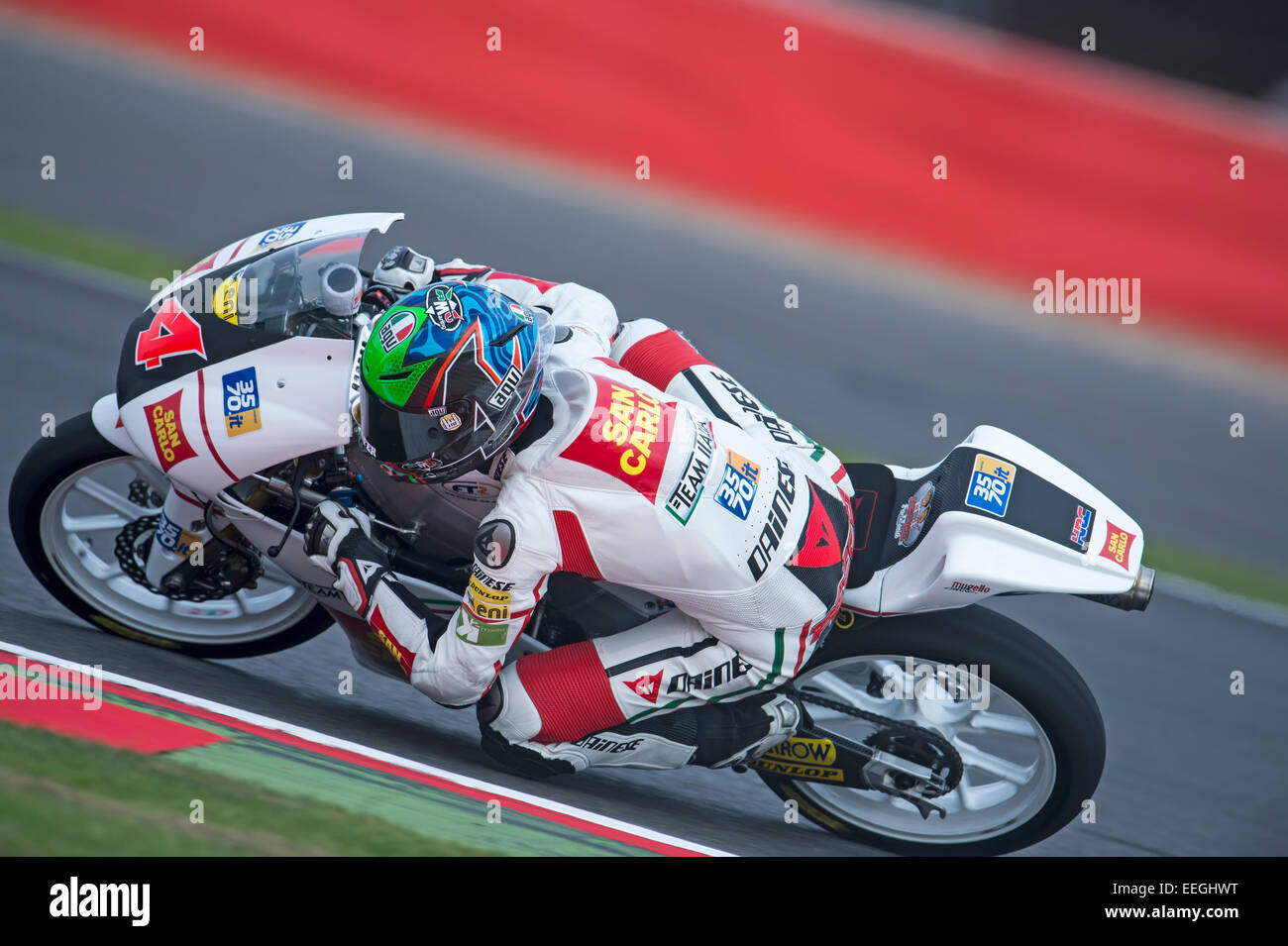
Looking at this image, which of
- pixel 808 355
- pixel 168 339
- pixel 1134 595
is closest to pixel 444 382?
pixel 168 339

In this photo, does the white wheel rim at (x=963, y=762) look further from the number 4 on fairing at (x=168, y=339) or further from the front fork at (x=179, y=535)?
the number 4 on fairing at (x=168, y=339)

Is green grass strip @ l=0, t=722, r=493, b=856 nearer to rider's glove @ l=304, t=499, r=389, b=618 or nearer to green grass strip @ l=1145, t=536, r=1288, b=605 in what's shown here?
rider's glove @ l=304, t=499, r=389, b=618

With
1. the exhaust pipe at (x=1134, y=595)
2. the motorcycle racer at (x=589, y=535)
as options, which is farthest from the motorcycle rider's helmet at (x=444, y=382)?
the exhaust pipe at (x=1134, y=595)

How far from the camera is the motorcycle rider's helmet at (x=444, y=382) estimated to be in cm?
303

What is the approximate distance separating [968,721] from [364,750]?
184 cm

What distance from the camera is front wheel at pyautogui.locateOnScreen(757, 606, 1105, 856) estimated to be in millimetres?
3520

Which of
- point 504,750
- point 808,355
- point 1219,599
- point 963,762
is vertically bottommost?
point 963,762

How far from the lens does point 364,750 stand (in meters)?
3.63

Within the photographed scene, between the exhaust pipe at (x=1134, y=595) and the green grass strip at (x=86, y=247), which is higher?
the green grass strip at (x=86, y=247)

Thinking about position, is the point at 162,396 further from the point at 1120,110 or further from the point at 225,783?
the point at 1120,110

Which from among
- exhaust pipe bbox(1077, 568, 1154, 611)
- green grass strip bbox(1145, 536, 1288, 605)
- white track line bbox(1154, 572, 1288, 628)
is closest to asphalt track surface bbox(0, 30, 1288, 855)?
white track line bbox(1154, 572, 1288, 628)

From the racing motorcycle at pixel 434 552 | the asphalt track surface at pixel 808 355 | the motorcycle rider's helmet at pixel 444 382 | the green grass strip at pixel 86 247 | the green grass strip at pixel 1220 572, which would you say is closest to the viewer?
the motorcycle rider's helmet at pixel 444 382

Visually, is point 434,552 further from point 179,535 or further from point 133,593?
point 133,593

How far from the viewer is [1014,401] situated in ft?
23.6
